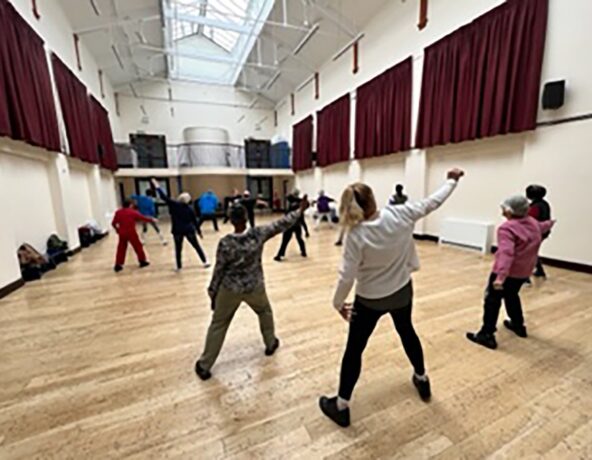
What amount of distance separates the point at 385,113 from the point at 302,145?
595cm

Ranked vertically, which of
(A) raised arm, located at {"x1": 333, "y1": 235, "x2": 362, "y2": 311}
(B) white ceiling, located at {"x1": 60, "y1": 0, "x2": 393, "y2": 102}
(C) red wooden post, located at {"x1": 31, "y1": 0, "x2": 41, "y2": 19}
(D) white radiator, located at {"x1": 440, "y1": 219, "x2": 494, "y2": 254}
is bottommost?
(D) white radiator, located at {"x1": 440, "y1": 219, "x2": 494, "y2": 254}

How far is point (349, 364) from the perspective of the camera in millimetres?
1652

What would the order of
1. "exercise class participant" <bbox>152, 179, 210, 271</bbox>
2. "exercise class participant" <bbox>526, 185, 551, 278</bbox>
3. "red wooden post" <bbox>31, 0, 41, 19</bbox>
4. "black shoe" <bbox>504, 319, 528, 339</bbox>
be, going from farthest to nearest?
"red wooden post" <bbox>31, 0, 41, 19</bbox> < "exercise class participant" <bbox>152, 179, 210, 271</bbox> < "exercise class participant" <bbox>526, 185, 551, 278</bbox> < "black shoe" <bbox>504, 319, 528, 339</bbox>

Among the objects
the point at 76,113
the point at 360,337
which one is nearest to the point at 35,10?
the point at 76,113

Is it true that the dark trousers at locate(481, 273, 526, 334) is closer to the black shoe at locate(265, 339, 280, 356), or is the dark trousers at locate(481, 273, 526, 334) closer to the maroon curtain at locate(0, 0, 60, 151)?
the black shoe at locate(265, 339, 280, 356)

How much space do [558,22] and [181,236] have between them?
6.72 metres

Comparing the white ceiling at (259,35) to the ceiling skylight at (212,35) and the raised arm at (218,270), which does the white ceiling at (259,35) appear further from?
the raised arm at (218,270)

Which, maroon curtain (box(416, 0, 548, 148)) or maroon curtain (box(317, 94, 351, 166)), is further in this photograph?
maroon curtain (box(317, 94, 351, 166))

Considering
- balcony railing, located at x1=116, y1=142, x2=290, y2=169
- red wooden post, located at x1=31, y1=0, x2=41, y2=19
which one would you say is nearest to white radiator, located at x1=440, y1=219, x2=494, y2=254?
red wooden post, located at x1=31, y1=0, x2=41, y2=19

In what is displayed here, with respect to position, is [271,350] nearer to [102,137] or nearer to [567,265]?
[567,265]

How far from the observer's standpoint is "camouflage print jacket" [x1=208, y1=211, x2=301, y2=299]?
2010 millimetres

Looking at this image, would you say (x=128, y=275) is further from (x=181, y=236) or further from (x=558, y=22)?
(x=558, y=22)

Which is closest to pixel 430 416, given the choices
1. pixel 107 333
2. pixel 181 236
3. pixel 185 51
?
pixel 107 333

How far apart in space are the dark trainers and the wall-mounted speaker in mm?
3955
